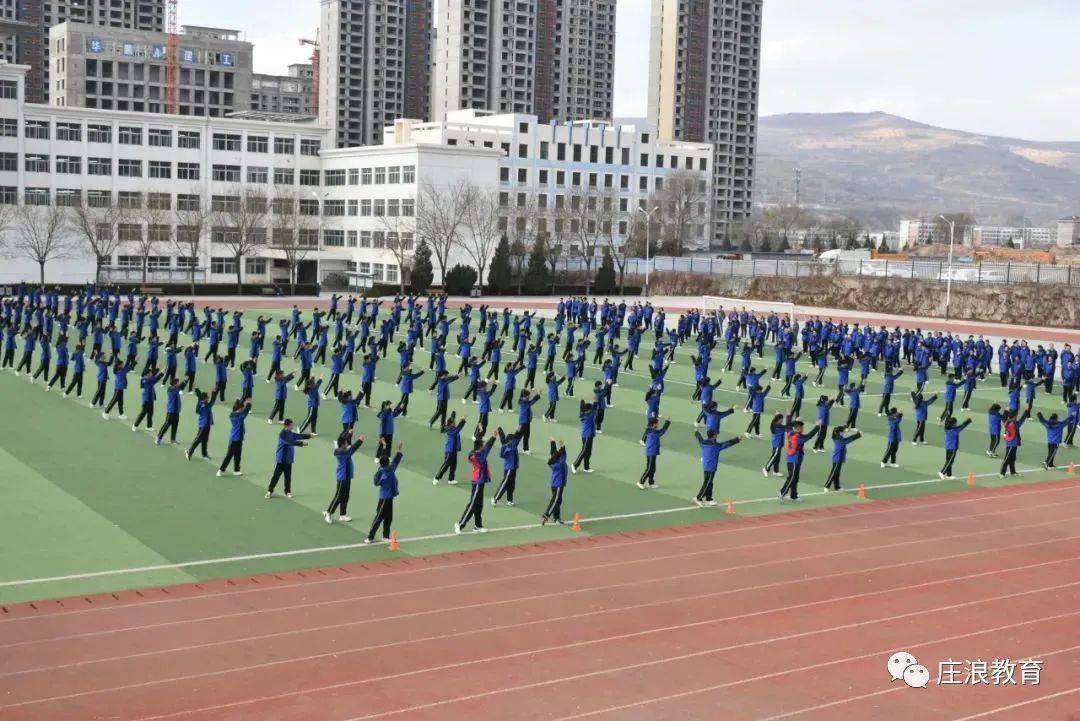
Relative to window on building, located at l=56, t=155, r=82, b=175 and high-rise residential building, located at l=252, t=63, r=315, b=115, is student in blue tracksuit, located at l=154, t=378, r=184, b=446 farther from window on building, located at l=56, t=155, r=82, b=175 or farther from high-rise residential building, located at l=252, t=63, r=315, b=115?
high-rise residential building, located at l=252, t=63, r=315, b=115

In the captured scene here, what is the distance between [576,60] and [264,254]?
266 ft

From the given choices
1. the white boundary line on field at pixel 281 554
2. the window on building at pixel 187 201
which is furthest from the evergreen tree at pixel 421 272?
the white boundary line on field at pixel 281 554

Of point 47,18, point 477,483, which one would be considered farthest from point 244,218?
point 47,18

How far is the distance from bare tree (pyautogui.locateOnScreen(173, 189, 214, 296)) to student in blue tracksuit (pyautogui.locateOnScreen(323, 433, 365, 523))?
60941 millimetres

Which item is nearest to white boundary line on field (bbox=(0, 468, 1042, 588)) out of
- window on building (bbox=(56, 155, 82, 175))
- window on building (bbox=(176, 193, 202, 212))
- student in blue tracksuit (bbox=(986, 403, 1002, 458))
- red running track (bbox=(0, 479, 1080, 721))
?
red running track (bbox=(0, 479, 1080, 721))

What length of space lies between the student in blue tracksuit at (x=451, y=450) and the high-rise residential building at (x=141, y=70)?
382 ft

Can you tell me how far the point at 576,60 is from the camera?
157625 mm

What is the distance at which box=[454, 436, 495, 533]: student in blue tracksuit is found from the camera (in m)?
17.0

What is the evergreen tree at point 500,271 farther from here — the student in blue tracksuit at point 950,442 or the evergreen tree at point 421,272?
the student in blue tracksuit at point 950,442

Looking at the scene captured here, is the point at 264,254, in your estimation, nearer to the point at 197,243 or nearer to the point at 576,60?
the point at 197,243

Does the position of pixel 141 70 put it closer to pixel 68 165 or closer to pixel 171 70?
pixel 171 70

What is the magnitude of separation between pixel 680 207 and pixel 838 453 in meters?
95.1

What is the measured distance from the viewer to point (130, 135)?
80562mm

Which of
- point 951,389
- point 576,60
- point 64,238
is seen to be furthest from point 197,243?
point 576,60
